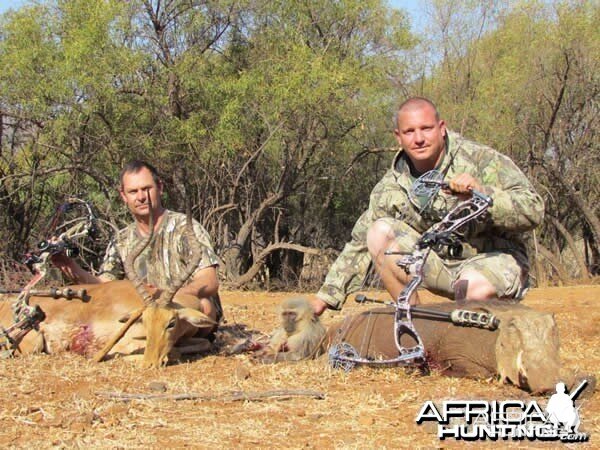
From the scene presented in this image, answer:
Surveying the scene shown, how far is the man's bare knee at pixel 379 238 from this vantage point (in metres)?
5.57

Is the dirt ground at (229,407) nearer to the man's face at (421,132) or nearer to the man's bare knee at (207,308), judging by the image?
the man's bare knee at (207,308)

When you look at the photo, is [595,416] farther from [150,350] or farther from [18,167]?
[18,167]

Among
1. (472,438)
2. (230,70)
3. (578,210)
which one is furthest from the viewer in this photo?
(578,210)

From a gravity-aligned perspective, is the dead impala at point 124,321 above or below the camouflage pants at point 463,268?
below

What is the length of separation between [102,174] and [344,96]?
4.53 metres

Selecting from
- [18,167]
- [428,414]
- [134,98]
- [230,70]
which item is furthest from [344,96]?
[428,414]

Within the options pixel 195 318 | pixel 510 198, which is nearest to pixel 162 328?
pixel 195 318

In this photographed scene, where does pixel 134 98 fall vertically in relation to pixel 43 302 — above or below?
above

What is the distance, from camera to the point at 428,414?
407 cm

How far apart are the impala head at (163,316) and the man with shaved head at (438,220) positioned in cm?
93

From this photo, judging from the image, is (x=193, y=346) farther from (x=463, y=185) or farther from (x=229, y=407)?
(x=463, y=185)

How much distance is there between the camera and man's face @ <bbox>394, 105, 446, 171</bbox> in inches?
218

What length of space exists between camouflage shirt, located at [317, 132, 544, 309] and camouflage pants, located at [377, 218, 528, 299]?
0.49 ft

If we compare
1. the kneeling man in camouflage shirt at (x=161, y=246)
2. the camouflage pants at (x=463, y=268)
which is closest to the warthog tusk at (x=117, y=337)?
the kneeling man in camouflage shirt at (x=161, y=246)
